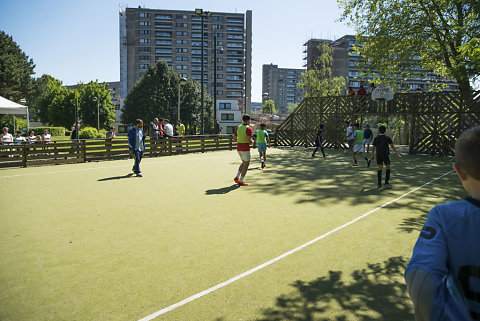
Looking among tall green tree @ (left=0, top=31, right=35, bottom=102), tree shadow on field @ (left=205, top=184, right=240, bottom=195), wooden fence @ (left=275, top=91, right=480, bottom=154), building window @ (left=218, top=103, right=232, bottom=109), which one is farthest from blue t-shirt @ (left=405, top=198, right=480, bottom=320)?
building window @ (left=218, top=103, right=232, bottom=109)

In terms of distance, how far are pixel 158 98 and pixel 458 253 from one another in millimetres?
52885

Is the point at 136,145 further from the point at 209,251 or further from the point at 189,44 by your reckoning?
the point at 189,44

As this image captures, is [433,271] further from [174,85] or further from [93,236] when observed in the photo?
[174,85]

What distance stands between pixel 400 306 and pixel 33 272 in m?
4.19

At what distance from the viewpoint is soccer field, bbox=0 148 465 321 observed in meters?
3.45

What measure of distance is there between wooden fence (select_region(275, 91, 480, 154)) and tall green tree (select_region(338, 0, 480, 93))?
1324 millimetres

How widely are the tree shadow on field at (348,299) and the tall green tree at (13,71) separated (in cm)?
4607

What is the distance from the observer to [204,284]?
392 centimetres

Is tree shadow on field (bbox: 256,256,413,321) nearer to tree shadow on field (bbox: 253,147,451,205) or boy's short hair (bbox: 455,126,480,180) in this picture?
boy's short hair (bbox: 455,126,480,180)

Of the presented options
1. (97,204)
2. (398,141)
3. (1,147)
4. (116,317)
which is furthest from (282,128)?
(116,317)

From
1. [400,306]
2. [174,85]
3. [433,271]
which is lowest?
[400,306]

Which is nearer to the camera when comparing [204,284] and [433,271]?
[433,271]

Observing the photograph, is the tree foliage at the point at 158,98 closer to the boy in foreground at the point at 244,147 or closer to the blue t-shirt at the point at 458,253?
the boy in foreground at the point at 244,147

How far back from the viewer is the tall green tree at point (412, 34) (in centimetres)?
1981
